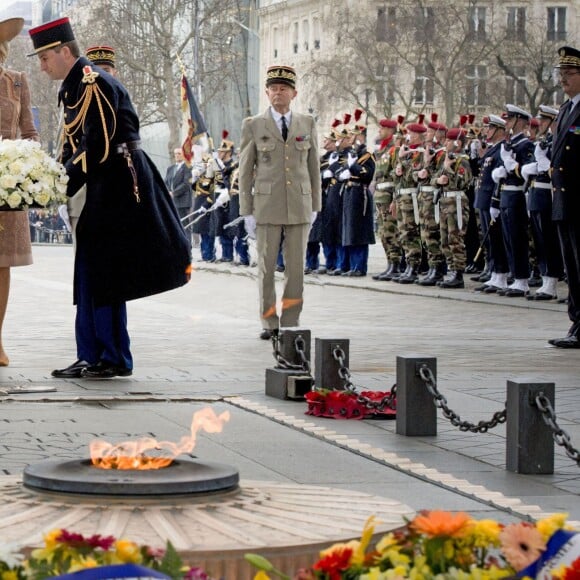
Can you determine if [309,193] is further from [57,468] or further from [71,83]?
[57,468]

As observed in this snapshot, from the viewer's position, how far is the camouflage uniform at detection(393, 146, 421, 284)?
22984 millimetres

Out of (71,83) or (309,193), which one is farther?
(309,193)

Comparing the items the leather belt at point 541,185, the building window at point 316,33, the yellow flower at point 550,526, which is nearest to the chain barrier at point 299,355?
the yellow flower at point 550,526

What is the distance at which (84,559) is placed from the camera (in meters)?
3.15

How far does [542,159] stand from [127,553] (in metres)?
15.9

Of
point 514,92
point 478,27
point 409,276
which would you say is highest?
point 478,27

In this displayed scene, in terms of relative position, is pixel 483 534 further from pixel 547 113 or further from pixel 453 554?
pixel 547 113

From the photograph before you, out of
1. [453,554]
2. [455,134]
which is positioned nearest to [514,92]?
[455,134]

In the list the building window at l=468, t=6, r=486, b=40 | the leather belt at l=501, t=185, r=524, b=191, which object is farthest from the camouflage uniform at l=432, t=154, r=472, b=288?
the building window at l=468, t=6, r=486, b=40

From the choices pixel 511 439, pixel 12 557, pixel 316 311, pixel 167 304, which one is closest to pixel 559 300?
pixel 316 311

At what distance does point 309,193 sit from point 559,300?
644 centimetres

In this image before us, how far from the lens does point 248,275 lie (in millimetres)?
25688

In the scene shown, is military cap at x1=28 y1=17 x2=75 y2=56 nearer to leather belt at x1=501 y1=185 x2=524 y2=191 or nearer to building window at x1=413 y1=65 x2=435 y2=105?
leather belt at x1=501 y1=185 x2=524 y2=191

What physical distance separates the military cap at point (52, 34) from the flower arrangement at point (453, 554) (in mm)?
6527
